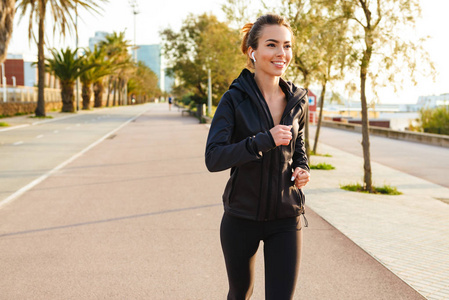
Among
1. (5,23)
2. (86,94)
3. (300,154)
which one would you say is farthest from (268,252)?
(86,94)

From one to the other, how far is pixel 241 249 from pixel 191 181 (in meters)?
8.04

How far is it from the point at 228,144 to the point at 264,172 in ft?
0.77

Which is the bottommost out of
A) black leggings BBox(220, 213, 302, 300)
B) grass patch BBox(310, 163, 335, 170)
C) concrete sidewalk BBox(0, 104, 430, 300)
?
concrete sidewalk BBox(0, 104, 430, 300)

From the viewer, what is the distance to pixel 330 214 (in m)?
7.53

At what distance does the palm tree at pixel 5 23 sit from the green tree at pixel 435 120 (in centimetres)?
2005

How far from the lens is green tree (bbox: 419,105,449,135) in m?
25.5

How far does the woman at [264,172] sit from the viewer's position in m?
2.68

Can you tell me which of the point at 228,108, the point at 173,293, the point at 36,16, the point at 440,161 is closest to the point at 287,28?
the point at 228,108

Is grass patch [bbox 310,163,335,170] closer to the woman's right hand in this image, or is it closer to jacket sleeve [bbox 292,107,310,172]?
jacket sleeve [bbox 292,107,310,172]

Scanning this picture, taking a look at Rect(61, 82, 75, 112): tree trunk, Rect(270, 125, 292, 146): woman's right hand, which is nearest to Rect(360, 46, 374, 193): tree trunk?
Rect(270, 125, 292, 146): woman's right hand

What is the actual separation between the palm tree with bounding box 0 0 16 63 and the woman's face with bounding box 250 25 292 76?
2308 centimetres

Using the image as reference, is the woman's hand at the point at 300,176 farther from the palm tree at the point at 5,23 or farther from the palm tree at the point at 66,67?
the palm tree at the point at 66,67

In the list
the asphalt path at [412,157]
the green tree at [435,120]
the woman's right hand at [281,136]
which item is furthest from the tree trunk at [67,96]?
the woman's right hand at [281,136]

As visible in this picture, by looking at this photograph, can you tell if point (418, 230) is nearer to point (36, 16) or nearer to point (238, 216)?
point (238, 216)
